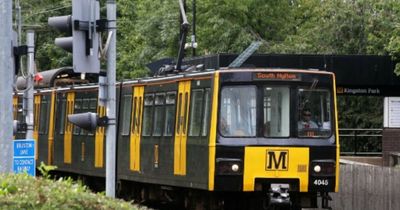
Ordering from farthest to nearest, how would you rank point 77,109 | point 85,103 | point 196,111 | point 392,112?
point 392,112 < point 77,109 < point 85,103 < point 196,111

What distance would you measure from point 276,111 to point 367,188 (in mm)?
5251

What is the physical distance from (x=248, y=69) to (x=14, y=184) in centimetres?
1033

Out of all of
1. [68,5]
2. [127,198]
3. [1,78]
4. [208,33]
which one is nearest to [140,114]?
[127,198]

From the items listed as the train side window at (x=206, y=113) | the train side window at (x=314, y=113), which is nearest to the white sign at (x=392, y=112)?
the train side window at (x=314, y=113)

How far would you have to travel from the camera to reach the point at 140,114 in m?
23.5

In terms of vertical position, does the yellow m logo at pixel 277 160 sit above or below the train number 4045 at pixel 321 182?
above

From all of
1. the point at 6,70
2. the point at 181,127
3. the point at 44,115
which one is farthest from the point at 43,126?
the point at 6,70

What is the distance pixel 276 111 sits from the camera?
1967cm

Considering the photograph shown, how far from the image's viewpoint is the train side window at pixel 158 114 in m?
22.2

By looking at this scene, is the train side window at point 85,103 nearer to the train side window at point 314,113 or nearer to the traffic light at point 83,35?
the train side window at point 314,113

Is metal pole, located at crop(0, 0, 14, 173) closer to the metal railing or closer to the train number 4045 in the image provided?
the train number 4045

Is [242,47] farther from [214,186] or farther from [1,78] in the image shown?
[1,78]

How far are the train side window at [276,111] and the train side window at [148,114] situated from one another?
3.93 meters

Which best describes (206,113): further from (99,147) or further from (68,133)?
(68,133)
